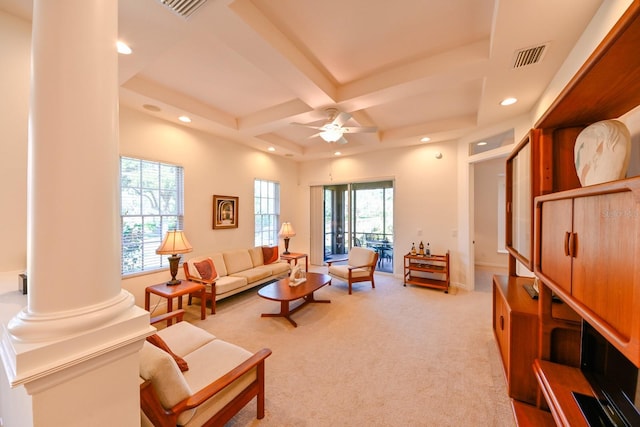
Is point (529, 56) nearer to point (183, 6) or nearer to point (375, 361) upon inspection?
point (183, 6)

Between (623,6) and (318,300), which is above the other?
(623,6)

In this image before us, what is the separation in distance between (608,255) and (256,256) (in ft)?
15.3

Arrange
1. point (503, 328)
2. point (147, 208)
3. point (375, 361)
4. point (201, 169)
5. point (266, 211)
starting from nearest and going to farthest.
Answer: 1. point (503, 328)
2. point (375, 361)
3. point (147, 208)
4. point (201, 169)
5. point (266, 211)

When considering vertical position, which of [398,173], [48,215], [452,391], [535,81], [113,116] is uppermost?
[535,81]

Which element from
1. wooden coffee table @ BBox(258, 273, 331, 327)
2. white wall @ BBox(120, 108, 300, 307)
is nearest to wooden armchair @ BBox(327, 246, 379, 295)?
wooden coffee table @ BBox(258, 273, 331, 327)

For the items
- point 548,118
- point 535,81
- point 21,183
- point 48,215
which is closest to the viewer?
point 48,215

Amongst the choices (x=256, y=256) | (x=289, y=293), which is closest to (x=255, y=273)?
(x=256, y=256)

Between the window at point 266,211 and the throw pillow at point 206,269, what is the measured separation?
174cm

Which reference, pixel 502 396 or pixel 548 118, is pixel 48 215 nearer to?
pixel 548 118

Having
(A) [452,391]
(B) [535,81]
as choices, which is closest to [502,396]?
(A) [452,391]

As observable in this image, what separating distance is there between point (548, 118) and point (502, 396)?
6.82 ft

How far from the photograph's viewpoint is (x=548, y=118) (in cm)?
137

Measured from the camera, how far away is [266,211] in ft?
18.9

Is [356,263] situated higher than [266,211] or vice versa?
[266,211]
